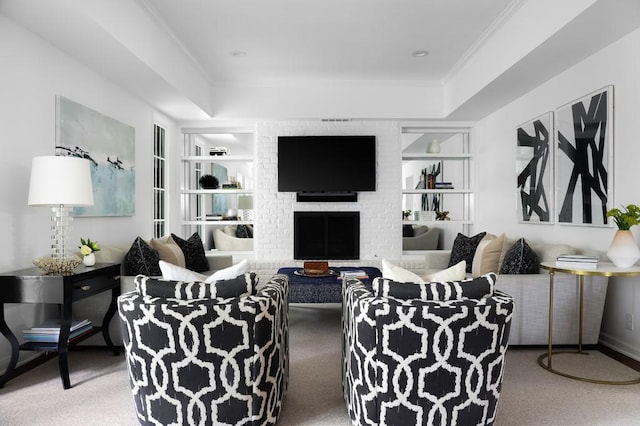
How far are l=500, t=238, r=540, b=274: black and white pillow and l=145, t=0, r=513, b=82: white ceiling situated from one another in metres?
2.06

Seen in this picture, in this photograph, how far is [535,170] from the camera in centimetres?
494

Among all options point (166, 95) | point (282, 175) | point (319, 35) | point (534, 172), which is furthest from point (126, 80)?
point (534, 172)

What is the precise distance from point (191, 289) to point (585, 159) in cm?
356

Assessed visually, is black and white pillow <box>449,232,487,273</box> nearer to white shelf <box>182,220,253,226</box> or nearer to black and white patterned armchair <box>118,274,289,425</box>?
white shelf <box>182,220,253,226</box>

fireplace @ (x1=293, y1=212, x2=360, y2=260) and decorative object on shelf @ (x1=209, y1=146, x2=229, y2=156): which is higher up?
decorative object on shelf @ (x1=209, y1=146, x2=229, y2=156)

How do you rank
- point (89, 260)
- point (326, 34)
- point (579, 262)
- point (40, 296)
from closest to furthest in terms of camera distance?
point (40, 296) < point (579, 262) < point (89, 260) < point (326, 34)

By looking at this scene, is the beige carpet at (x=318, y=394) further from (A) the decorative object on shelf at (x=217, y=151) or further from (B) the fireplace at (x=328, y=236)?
(A) the decorative object on shelf at (x=217, y=151)

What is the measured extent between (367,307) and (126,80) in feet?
12.3

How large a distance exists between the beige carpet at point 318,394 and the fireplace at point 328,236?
3.10 m

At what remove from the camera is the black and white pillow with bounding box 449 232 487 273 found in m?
4.98

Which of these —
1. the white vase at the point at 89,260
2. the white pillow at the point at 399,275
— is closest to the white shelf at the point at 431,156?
the white vase at the point at 89,260

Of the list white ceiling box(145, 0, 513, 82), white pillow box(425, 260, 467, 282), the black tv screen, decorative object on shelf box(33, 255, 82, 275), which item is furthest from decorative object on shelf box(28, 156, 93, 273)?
the black tv screen

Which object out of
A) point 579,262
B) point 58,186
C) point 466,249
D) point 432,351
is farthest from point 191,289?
point 466,249

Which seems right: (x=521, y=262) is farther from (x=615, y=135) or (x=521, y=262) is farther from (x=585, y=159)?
(x=615, y=135)
